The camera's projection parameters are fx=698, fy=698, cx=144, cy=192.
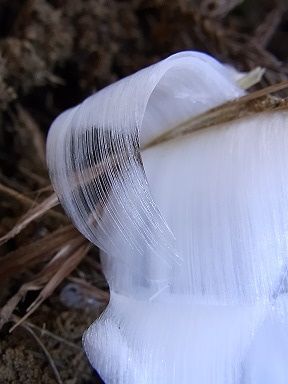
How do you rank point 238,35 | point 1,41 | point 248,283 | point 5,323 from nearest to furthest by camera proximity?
point 248,283 < point 5,323 < point 1,41 < point 238,35

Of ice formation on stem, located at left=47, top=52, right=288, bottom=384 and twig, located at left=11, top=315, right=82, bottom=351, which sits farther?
twig, located at left=11, top=315, right=82, bottom=351

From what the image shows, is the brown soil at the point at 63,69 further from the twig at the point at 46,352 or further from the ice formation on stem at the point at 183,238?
the ice formation on stem at the point at 183,238

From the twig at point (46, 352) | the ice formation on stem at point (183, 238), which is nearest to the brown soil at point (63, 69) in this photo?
the twig at point (46, 352)

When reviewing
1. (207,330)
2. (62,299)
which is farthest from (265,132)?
(62,299)

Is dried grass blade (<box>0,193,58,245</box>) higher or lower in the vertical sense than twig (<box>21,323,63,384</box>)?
higher

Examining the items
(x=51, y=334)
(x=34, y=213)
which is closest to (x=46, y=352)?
(x=51, y=334)

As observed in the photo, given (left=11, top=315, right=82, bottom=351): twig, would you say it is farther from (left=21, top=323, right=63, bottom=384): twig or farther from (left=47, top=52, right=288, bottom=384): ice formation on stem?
(left=47, top=52, right=288, bottom=384): ice formation on stem

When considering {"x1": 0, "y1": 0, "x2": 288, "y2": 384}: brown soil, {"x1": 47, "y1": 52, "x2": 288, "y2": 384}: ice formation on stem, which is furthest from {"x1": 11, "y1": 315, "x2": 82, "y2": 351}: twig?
{"x1": 47, "y1": 52, "x2": 288, "y2": 384}: ice formation on stem

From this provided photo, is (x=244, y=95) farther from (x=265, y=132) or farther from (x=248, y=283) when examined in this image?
(x=248, y=283)
